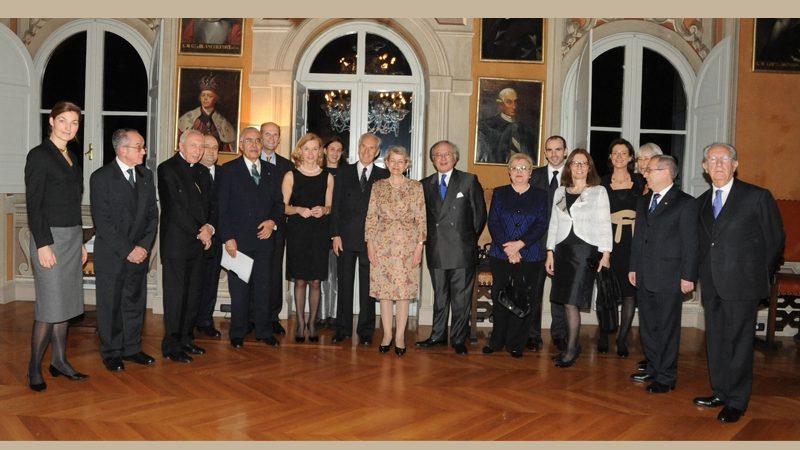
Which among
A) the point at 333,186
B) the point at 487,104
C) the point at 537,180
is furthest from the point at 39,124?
the point at 537,180

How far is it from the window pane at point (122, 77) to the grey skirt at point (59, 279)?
423 centimetres

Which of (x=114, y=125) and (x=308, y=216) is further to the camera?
(x=114, y=125)

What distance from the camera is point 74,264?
14.4 feet

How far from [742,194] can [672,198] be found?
503 millimetres

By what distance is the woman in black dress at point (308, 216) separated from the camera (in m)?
5.68

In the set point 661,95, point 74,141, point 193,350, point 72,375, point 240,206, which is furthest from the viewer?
point 74,141

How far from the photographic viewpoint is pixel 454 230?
18.0 ft

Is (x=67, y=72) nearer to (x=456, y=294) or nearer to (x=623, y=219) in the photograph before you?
(x=456, y=294)

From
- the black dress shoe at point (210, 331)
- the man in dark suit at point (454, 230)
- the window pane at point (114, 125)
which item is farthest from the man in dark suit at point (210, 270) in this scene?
the window pane at point (114, 125)

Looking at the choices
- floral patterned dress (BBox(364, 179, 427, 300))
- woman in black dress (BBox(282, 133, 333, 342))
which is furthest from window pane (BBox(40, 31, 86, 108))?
floral patterned dress (BBox(364, 179, 427, 300))

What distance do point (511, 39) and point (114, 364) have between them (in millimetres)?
Result: 4853

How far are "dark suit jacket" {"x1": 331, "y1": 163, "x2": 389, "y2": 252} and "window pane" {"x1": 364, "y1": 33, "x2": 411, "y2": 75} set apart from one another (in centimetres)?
224

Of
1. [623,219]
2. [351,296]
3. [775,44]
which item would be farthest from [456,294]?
[775,44]

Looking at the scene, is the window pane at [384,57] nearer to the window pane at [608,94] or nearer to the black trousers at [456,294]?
the window pane at [608,94]
